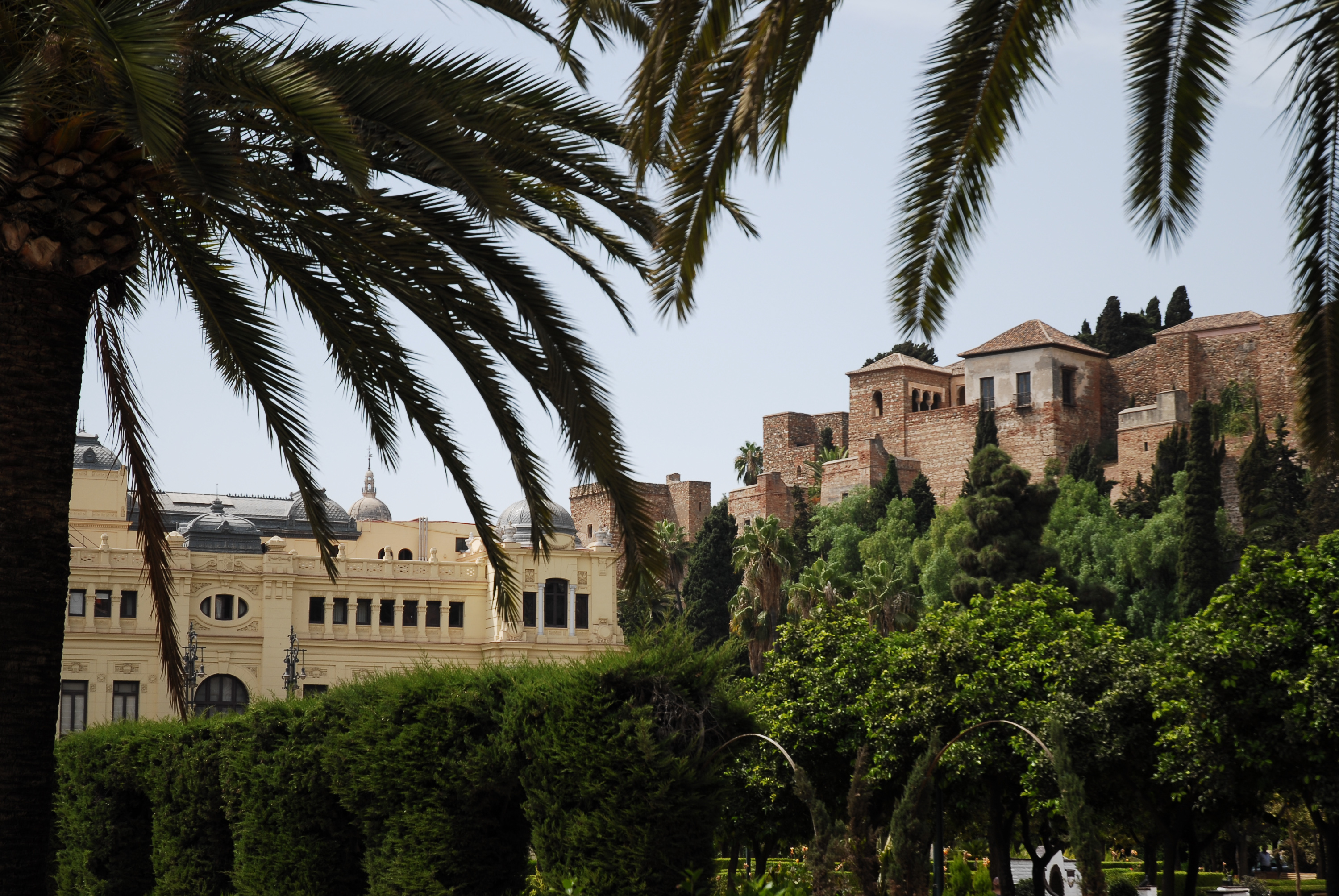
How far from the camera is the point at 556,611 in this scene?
164ft

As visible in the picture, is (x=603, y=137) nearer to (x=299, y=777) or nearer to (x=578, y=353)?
(x=578, y=353)

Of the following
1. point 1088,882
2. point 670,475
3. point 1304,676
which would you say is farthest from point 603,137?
point 670,475

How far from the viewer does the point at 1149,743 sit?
1858 cm

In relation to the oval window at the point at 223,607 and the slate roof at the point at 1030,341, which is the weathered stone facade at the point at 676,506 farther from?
the oval window at the point at 223,607

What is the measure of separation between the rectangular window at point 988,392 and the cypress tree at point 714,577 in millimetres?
17601

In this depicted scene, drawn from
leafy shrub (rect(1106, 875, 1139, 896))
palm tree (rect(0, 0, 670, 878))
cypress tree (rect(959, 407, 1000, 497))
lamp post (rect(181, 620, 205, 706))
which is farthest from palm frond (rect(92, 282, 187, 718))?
cypress tree (rect(959, 407, 1000, 497))

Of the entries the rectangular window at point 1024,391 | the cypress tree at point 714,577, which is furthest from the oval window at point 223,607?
the rectangular window at point 1024,391

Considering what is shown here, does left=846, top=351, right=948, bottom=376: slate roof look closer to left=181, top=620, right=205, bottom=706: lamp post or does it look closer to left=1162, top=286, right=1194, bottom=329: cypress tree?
left=1162, top=286, right=1194, bottom=329: cypress tree

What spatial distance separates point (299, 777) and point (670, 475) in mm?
72586

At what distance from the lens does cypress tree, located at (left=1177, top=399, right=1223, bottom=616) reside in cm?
5091

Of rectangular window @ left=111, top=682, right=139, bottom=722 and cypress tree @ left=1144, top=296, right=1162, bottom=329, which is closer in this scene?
rectangular window @ left=111, top=682, right=139, bottom=722

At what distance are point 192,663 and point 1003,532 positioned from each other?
87.4 ft

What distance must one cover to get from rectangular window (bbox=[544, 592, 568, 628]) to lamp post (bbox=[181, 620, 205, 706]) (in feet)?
35.7

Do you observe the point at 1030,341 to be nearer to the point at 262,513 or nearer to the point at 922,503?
the point at 922,503
